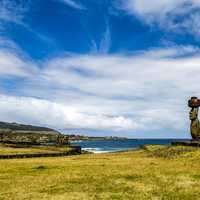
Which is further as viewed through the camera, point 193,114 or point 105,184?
point 193,114

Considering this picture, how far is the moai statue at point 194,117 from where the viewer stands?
163ft

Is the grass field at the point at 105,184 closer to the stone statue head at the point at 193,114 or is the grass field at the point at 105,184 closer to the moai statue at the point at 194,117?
the moai statue at the point at 194,117

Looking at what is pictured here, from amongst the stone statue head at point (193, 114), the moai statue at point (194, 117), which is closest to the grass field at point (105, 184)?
the moai statue at point (194, 117)

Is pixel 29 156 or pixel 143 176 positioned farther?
pixel 29 156

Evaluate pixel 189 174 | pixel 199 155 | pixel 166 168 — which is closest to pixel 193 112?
pixel 199 155

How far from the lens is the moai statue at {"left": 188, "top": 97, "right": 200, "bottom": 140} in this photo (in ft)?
163

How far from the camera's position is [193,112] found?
165 feet

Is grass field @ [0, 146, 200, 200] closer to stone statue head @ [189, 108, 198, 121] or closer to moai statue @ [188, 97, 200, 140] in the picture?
moai statue @ [188, 97, 200, 140]

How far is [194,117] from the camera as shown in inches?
1984

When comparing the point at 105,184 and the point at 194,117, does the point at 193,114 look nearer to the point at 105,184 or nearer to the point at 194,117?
the point at 194,117

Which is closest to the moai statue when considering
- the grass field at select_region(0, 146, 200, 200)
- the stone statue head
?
the stone statue head

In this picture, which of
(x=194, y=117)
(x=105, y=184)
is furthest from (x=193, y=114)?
(x=105, y=184)

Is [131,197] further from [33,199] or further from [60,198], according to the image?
[33,199]

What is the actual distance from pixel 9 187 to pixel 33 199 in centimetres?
436
